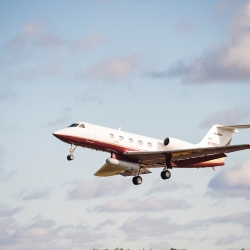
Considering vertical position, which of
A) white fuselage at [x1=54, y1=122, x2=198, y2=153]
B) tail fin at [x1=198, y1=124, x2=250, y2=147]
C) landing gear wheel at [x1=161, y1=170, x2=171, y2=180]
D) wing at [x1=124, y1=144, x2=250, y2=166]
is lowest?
landing gear wheel at [x1=161, y1=170, x2=171, y2=180]

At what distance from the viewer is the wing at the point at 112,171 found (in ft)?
154

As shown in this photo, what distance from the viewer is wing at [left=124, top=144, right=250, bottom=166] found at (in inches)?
1694

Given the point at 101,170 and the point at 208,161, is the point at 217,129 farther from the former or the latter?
the point at 101,170

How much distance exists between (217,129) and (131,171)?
6.85 m

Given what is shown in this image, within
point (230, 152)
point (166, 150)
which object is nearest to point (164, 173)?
point (166, 150)

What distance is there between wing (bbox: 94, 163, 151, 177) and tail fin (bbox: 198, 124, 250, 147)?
183 inches

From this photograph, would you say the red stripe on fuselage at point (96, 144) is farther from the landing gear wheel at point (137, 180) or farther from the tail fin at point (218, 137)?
the tail fin at point (218, 137)

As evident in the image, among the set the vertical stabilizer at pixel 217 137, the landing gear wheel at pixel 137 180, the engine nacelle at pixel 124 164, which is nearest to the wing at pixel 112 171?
the landing gear wheel at pixel 137 180

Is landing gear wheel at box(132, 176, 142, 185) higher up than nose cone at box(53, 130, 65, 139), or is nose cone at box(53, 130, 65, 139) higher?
nose cone at box(53, 130, 65, 139)

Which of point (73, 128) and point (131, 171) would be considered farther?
point (131, 171)

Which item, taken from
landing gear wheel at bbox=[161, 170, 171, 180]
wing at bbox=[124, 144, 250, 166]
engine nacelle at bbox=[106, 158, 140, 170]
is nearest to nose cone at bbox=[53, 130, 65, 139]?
engine nacelle at bbox=[106, 158, 140, 170]

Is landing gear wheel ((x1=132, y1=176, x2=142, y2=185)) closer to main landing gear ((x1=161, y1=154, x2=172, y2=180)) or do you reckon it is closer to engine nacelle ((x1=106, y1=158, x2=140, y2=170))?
engine nacelle ((x1=106, y1=158, x2=140, y2=170))

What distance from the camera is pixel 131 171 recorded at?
4659cm

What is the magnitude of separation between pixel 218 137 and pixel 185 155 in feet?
12.7
